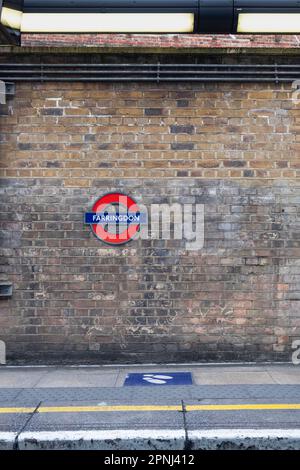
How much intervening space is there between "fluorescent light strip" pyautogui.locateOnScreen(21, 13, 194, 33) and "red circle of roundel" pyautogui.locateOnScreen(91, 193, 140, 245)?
2.34 meters

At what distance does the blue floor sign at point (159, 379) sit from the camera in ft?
16.8

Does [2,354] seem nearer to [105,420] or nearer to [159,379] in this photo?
[159,379]

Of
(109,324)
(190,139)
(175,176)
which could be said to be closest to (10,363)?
(109,324)

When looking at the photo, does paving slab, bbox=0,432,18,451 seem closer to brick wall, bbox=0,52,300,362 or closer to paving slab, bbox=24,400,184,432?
paving slab, bbox=24,400,184,432

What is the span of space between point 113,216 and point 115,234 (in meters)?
0.26

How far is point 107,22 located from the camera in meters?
5.77

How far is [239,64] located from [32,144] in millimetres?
3258

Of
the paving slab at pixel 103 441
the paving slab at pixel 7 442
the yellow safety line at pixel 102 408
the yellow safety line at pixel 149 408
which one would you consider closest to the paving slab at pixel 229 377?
the yellow safety line at pixel 149 408

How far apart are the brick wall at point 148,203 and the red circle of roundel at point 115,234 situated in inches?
4.3

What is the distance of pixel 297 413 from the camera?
4.11m

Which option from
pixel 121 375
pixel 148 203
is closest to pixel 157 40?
pixel 148 203

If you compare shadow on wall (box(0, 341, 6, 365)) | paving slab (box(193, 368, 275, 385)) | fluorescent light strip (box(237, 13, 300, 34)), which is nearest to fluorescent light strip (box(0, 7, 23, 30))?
fluorescent light strip (box(237, 13, 300, 34))

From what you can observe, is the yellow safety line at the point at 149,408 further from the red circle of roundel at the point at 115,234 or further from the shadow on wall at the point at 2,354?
the red circle of roundel at the point at 115,234

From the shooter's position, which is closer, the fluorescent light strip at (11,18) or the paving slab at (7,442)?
the paving slab at (7,442)
